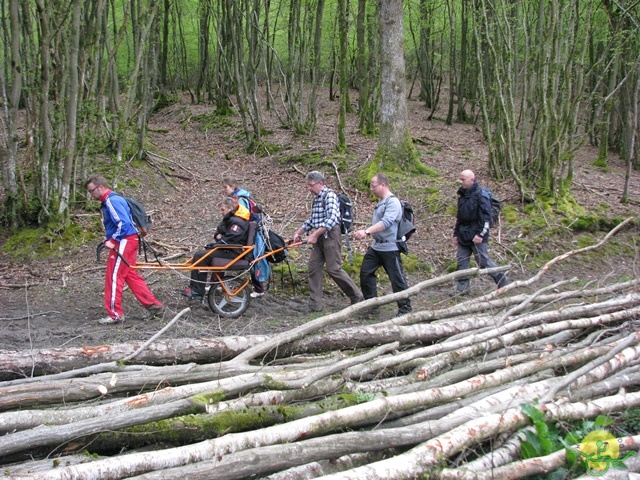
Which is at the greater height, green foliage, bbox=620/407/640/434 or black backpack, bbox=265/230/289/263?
green foliage, bbox=620/407/640/434

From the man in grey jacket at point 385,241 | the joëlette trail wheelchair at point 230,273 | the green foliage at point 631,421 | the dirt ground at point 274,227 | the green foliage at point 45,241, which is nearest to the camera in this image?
the green foliage at point 631,421

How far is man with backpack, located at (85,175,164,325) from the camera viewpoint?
302 inches

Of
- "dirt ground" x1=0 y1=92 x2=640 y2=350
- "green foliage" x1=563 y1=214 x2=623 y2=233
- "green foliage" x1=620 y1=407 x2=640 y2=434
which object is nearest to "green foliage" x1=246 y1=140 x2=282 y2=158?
"dirt ground" x1=0 y1=92 x2=640 y2=350

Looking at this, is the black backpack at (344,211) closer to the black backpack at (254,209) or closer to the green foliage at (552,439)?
the black backpack at (254,209)

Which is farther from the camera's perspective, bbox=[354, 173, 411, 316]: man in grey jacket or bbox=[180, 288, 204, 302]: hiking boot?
bbox=[180, 288, 204, 302]: hiking boot

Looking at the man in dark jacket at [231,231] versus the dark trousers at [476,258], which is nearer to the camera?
the man in dark jacket at [231,231]

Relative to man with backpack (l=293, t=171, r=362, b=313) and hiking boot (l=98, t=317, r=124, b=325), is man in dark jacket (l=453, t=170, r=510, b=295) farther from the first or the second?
hiking boot (l=98, t=317, r=124, b=325)

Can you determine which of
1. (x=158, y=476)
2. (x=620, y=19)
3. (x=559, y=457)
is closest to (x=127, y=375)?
(x=158, y=476)

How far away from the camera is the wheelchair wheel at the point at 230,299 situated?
8.23m

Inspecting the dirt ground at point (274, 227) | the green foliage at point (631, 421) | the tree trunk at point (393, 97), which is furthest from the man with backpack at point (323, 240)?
the tree trunk at point (393, 97)

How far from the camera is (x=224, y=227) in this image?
27.1ft

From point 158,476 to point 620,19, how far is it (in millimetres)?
13557
